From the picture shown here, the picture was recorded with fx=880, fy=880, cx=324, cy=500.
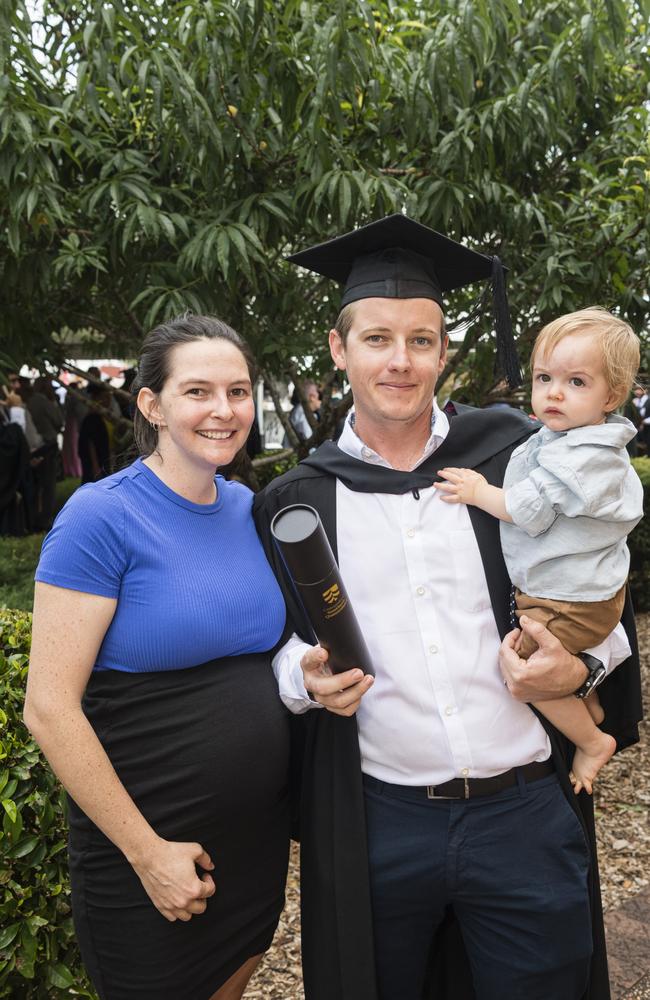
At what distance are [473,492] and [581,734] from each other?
638 mm

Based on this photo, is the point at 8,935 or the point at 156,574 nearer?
the point at 156,574

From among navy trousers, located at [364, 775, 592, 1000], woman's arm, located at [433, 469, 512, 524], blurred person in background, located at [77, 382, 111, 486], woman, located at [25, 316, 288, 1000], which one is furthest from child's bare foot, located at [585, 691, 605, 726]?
blurred person in background, located at [77, 382, 111, 486]

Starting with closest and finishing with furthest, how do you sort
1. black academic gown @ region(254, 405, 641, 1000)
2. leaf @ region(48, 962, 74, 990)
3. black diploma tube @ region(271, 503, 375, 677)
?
1. black diploma tube @ region(271, 503, 375, 677)
2. black academic gown @ region(254, 405, 641, 1000)
3. leaf @ region(48, 962, 74, 990)

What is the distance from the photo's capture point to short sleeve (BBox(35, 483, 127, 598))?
1858 mm

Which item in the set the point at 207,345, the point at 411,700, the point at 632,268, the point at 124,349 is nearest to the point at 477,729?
the point at 411,700

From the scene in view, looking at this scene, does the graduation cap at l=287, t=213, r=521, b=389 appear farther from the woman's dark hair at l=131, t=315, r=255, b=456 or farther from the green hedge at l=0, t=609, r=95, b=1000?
the green hedge at l=0, t=609, r=95, b=1000

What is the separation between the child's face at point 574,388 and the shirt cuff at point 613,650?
1.71ft

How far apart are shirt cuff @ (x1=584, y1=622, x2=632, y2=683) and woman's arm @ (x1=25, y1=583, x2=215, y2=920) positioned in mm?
1103

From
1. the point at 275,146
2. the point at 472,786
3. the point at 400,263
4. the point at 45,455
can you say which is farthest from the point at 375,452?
the point at 45,455

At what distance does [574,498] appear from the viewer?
6.41 feet

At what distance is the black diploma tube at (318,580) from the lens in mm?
1619

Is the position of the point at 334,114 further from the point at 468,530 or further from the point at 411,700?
the point at 411,700

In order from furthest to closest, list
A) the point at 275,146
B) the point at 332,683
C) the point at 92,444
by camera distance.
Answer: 1. the point at 92,444
2. the point at 275,146
3. the point at 332,683

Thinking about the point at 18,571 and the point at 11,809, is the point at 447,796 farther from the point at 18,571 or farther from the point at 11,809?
the point at 18,571
